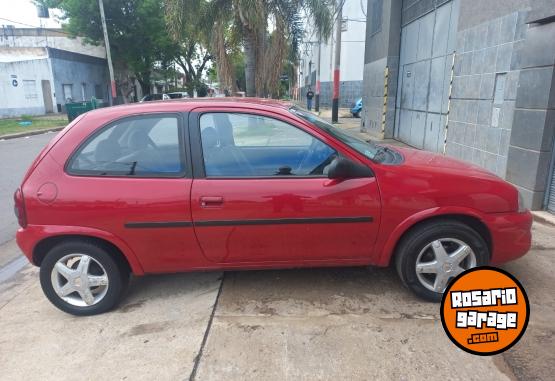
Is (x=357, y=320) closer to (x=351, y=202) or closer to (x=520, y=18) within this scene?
(x=351, y=202)

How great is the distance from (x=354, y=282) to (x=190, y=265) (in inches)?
55.2

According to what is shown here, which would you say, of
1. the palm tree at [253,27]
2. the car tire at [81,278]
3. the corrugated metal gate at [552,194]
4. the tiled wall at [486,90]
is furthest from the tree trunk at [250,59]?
the car tire at [81,278]

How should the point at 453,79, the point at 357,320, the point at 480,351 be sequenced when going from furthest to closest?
1. the point at 453,79
2. the point at 357,320
3. the point at 480,351

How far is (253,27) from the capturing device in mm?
10562

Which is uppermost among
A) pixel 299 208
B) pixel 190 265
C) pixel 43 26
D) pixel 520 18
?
pixel 43 26

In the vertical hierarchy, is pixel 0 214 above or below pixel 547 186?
below

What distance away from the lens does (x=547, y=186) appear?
5207mm

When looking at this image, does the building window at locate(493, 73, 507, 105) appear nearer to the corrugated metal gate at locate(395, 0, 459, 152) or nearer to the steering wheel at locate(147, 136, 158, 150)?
the corrugated metal gate at locate(395, 0, 459, 152)

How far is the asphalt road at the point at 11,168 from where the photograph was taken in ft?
18.9

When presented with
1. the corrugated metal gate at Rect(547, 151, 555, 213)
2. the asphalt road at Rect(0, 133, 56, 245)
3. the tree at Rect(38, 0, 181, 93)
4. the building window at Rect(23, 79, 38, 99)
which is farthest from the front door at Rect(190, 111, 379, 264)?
the building window at Rect(23, 79, 38, 99)

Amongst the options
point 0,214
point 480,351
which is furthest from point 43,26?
point 480,351

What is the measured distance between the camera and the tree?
2758 centimetres
